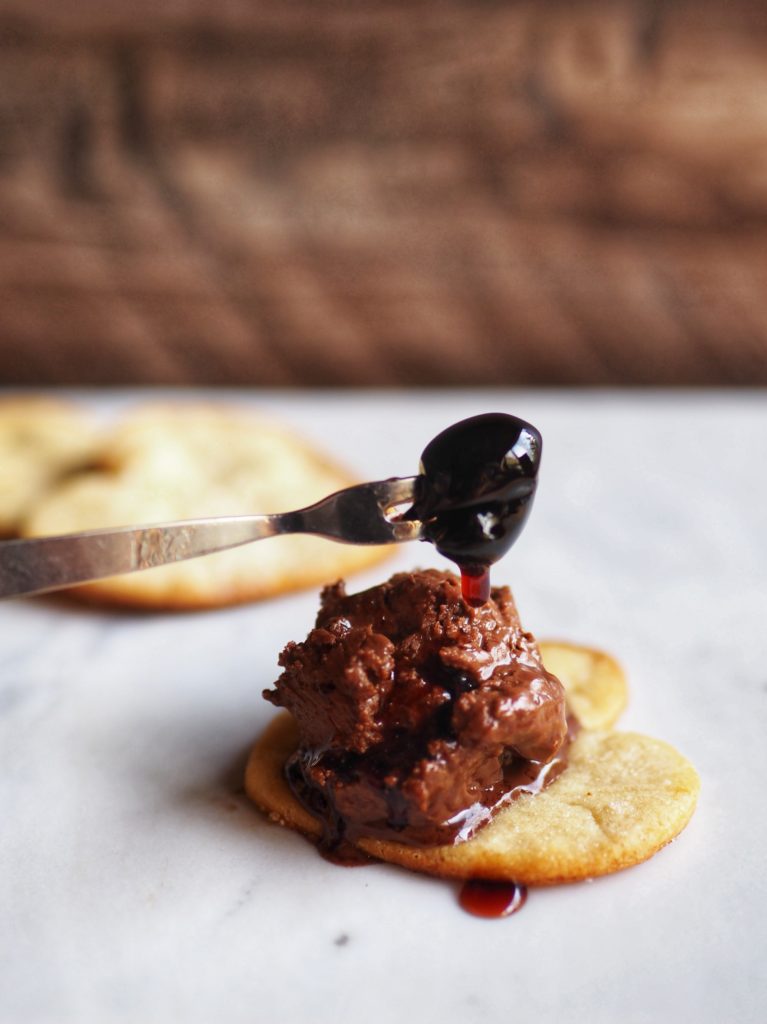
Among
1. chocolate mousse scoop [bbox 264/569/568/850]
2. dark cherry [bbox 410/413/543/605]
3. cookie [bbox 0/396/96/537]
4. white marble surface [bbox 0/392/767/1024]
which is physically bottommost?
cookie [bbox 0/396/96/537]

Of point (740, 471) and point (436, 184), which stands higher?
point (436, 184)

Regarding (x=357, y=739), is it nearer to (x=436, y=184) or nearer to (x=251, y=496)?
(x=251, y=496)

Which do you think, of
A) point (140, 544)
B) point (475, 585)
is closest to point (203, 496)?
point (140, 544)

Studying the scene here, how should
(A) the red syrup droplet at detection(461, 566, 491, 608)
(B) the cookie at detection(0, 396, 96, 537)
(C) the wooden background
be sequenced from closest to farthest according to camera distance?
(A) the red syrup droplet at detection(461, 566, 491, 608) → (B) the cookie at detection(0, 396, 96, 537) → (C) the wooden background

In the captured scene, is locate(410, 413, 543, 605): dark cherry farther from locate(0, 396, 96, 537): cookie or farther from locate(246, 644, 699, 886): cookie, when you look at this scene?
locate(0, 396, 96, 537): cookie

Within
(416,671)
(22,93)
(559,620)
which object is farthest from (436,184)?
(416,671)

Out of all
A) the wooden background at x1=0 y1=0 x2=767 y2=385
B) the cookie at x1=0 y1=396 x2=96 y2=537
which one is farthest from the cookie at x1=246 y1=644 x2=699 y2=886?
the wooden background at x1=0 y1=0 x2=767 y2=385
